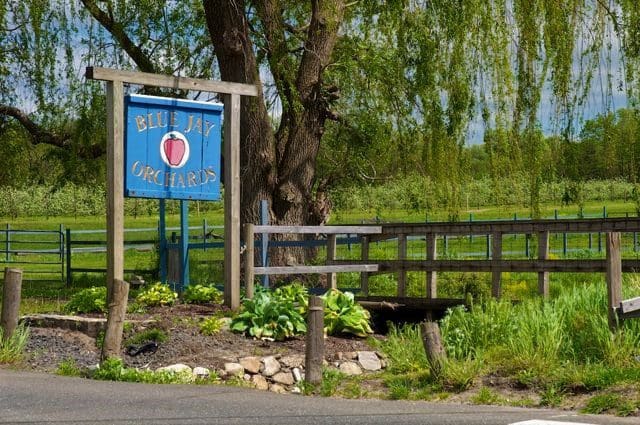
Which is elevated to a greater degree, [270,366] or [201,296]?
[201,296]

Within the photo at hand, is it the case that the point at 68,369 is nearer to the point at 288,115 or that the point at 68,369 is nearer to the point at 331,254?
the point at 331,254

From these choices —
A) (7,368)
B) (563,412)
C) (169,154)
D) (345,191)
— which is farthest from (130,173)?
(345,191)

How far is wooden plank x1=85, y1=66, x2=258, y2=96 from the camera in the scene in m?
13.2

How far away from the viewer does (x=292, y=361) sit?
11.8 metres

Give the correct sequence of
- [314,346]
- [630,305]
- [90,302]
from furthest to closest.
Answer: [90,302]
[314,346]
[630,305]

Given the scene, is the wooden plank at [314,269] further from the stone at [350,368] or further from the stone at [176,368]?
the stone at [176,368]

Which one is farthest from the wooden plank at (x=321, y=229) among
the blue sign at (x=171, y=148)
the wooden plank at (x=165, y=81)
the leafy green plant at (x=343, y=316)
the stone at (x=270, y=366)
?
the stone at (x=270, y=366)

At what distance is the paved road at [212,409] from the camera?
26.8 ft

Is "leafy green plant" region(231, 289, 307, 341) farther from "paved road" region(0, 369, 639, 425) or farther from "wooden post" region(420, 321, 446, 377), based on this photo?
"wooden post" region(420, 321, 446, 377)

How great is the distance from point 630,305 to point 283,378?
3.73 m

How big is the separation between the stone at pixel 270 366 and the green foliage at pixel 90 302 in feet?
9.81

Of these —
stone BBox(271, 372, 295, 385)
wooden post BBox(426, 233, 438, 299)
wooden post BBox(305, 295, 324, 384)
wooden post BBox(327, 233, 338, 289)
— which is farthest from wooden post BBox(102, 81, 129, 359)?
wooden post BBox(426, 233, 438, 299)

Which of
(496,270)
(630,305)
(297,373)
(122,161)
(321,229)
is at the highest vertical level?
(122,161)

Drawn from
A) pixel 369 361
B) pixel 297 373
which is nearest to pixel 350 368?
pixel 369 361
